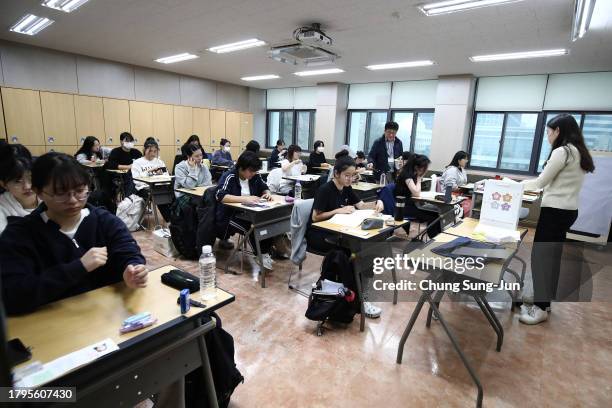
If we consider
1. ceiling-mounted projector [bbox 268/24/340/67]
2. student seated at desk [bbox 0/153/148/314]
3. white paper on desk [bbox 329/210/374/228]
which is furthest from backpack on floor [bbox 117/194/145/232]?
student seated at desk [bbox 0/153/148/314]

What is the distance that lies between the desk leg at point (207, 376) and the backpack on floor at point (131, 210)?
386 centimetres

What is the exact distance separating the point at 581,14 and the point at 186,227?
4.57m

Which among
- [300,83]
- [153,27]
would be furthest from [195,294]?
[300,83]

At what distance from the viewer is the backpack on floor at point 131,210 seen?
4.72 meters

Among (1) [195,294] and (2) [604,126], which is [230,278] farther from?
(2) [604,126]

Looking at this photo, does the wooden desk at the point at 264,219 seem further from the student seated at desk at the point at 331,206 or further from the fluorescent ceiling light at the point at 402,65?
the fluorescent ceiling light at the point at 402,65

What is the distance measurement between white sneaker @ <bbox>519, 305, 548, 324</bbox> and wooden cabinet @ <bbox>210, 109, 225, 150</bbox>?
844 centimetres

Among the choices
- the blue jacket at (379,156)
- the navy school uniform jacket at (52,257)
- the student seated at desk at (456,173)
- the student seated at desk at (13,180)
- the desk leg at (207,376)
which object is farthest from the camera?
the blue jacket at (379,156)

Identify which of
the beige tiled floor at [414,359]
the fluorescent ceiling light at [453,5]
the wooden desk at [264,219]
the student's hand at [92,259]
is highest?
the fluorescent ceiling light at [453,5]

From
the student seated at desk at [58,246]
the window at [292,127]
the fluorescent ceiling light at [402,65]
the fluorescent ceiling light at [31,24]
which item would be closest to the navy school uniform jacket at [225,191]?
the student seated at desk at [58,246]

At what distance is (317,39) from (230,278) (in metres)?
3.22

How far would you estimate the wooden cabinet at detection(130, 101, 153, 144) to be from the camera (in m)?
7.69

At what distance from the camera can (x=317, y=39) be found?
4344mm

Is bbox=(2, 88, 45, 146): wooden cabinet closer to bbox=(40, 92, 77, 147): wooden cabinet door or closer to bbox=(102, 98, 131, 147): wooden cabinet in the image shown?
bbox=(40, 92, 77, 147): wooden cabinet door
